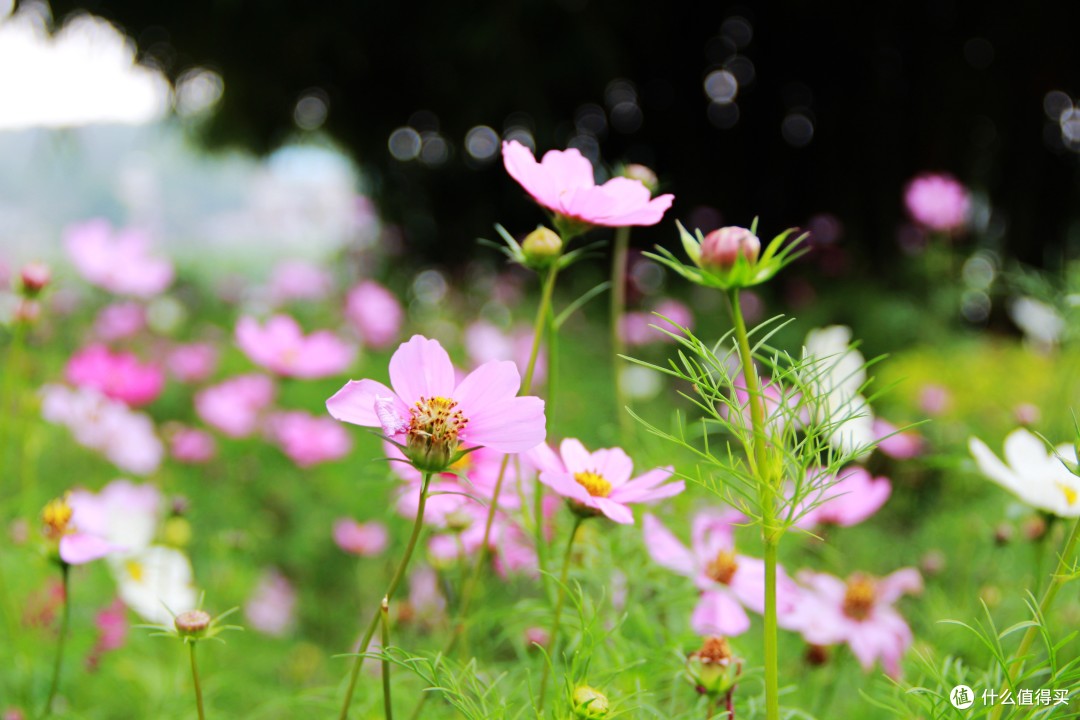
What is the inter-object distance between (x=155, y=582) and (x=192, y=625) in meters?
0.42

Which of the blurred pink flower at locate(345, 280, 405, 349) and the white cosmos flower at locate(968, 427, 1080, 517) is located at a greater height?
the blurred pink flower at locate(345, 280, 405, 349)

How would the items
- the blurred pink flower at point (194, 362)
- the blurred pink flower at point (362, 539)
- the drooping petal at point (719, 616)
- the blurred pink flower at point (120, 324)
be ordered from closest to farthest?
the drooping petal at point (719, 616) → the blurred pink flower at point (362, 539) → the blurred pink flower at point (194, 362) → the blurred pink flower at point (120, 324)

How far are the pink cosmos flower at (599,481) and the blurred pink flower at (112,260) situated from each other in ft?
2.13

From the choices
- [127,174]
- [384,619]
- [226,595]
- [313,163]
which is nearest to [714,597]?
[384,619]

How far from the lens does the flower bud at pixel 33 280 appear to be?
1.68ft

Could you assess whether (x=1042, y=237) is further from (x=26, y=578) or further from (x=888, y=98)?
(x=26, y=578)

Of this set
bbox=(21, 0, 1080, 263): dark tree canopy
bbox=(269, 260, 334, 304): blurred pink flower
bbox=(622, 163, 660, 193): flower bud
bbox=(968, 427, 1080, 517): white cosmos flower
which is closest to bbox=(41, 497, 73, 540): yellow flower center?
bbox=(622, 163, 660, 193): flower bud

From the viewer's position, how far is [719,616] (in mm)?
410

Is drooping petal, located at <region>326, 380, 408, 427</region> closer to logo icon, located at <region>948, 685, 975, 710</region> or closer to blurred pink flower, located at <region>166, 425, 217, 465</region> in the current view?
logo icon, located at <region>948, 685, 975, 710</region>

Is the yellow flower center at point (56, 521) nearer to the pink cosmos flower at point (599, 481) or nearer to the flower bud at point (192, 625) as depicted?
the flower bud at point (192, 625)

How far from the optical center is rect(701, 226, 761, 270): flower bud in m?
0.28

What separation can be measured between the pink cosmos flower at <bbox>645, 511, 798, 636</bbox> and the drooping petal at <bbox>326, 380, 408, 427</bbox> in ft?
0.57

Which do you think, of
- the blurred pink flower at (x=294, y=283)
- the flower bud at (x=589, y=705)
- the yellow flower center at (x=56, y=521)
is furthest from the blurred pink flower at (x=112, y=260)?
the blurred pink flower at (x=294, y=283)

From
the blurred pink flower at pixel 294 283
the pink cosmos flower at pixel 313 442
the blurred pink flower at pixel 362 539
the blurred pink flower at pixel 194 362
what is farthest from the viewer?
the blurred pink flower at pixel 294 283
